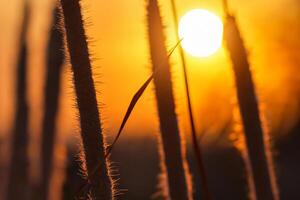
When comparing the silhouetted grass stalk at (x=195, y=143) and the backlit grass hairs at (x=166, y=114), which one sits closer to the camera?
the silhouetted grass stalk at (x=195, y=143)

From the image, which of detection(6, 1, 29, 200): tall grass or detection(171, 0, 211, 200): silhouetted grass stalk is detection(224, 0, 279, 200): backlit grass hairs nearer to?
detection(171, 0, 211, 200): silhouetted grass stalk

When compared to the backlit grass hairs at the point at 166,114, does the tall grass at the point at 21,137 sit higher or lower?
higher

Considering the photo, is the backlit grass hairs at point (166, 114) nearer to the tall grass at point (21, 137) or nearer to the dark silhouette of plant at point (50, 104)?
the dark silhouette of plant at point (50, 104)

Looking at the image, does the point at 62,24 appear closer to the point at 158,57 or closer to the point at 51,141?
the point at 158,57

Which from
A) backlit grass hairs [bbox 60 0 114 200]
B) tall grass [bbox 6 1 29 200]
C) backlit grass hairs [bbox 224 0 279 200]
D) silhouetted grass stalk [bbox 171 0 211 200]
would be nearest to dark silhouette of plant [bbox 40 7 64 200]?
tall grass [bbox 6 1 29 200]

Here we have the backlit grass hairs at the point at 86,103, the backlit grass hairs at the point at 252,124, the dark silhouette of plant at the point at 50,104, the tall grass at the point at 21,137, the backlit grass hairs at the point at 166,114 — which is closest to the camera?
the backlit grass hairs at the point at 86,103

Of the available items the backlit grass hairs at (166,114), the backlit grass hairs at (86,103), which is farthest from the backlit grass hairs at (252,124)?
the backlit grass hairs at (86,103)

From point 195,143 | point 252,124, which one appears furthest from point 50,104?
point 195,143
